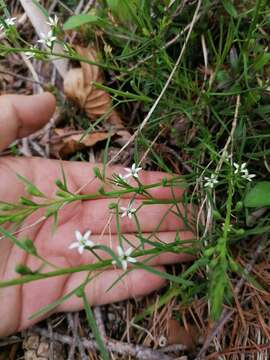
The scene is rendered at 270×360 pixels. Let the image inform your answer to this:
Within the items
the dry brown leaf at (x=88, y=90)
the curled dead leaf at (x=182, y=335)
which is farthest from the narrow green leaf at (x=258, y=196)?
the dry brown leaf at (x=88, y=90)

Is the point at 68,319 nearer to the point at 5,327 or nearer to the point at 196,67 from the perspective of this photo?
the point at 5,327

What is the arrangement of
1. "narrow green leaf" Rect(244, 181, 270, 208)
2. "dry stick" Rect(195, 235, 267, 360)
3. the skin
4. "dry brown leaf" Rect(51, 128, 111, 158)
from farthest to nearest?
1. "dry brown leaf" Rect(51, 128, 111, 158)
2. the skin
3. "dry stick" Rect(195, 235, 267, 360)
4. "narrow green leaf" Rect(244, 181, 270, 208)

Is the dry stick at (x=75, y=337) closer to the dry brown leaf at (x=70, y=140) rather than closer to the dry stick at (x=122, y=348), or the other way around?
the dry stick at (x=122, y=348)

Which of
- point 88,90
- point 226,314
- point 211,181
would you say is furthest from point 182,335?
point 88,90

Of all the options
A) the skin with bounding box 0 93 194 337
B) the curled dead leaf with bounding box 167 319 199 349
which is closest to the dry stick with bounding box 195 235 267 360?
the curled dead leaf with bounding box 167 319 199 349

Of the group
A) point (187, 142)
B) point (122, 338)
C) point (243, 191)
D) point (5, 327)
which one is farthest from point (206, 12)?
point (5, 327)

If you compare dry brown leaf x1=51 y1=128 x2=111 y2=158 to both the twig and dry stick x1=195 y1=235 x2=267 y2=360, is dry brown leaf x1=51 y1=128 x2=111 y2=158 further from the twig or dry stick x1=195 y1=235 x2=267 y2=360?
dry stick x1=195 y1=235 x2=267 y2=360
